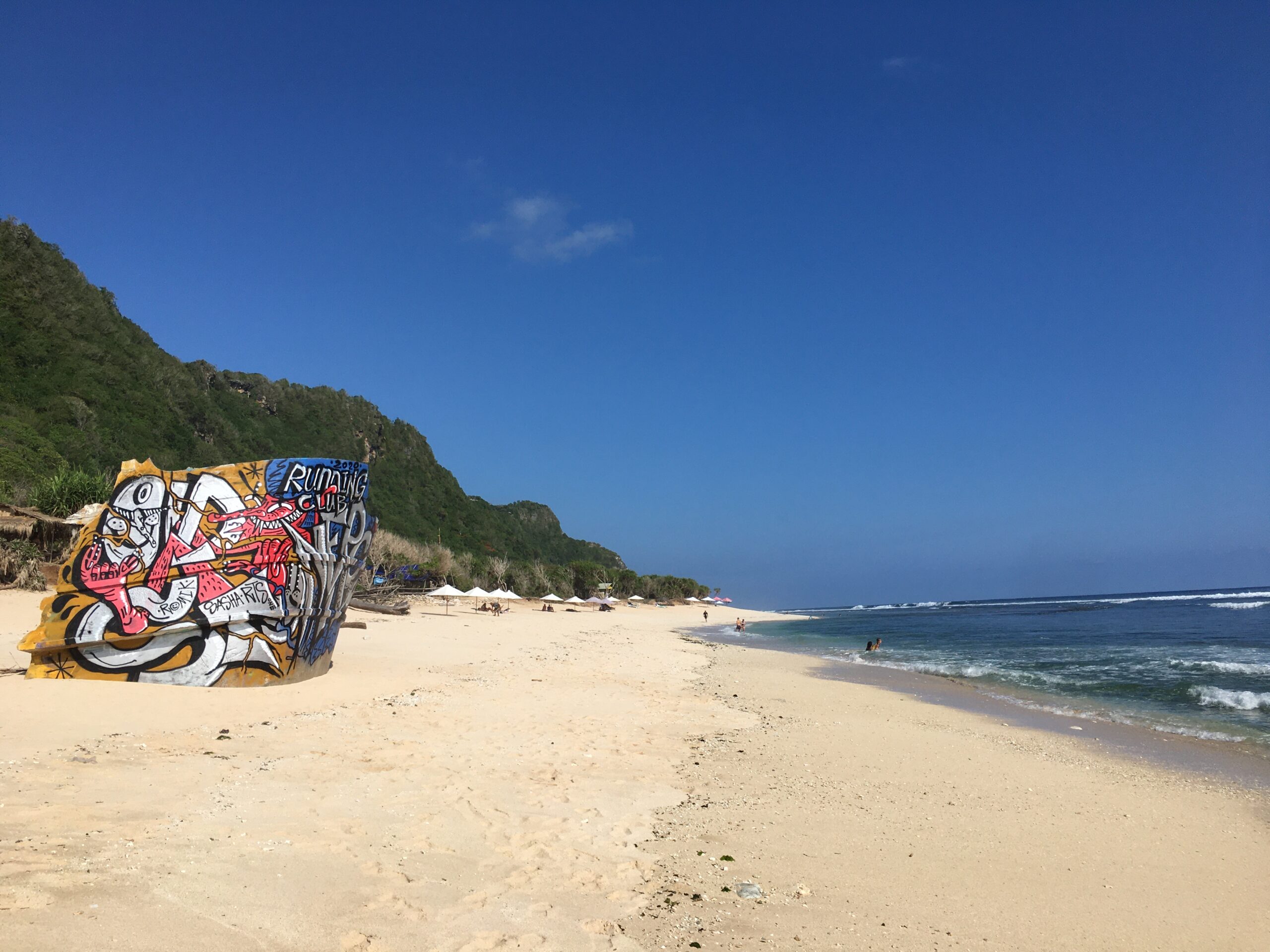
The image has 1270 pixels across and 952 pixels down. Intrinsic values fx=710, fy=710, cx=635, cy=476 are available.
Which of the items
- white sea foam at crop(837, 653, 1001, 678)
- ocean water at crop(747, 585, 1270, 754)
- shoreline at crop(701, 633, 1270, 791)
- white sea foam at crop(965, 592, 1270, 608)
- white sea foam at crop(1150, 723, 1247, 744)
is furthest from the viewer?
white sea foam at crop(965, 592, 1270, 608)

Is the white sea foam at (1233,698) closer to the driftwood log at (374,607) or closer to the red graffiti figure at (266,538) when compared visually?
the red graffiti figure at (266,538)

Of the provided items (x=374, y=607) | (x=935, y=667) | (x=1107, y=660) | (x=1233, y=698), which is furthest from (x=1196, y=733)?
(x=374, y=607)

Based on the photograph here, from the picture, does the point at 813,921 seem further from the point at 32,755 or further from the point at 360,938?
the point at 32,755

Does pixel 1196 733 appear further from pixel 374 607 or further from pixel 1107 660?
pixel 374 607

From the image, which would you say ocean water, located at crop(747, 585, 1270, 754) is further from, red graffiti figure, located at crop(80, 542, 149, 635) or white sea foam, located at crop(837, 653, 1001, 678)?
red graffiti figure, located at crop(80, 542, 149, 635)

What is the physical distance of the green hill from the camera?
4678 centimetres

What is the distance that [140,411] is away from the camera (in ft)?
189

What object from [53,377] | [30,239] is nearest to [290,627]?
[53,377]

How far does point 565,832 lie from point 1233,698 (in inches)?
721

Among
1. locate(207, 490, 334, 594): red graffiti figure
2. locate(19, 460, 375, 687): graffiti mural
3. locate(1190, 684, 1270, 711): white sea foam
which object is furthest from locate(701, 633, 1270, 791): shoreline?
locate(207, 490, 334, 594): red graffiti figure

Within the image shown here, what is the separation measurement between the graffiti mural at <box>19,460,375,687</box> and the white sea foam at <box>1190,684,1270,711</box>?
19461 mm

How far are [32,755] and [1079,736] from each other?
596 inches

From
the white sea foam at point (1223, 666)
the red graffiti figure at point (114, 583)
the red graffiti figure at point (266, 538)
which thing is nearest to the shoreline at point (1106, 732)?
the white sea foam at point (1223, 666)

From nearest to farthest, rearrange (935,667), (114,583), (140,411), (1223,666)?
(114,583) → (1223,666) → (935,667) → (140,411)
